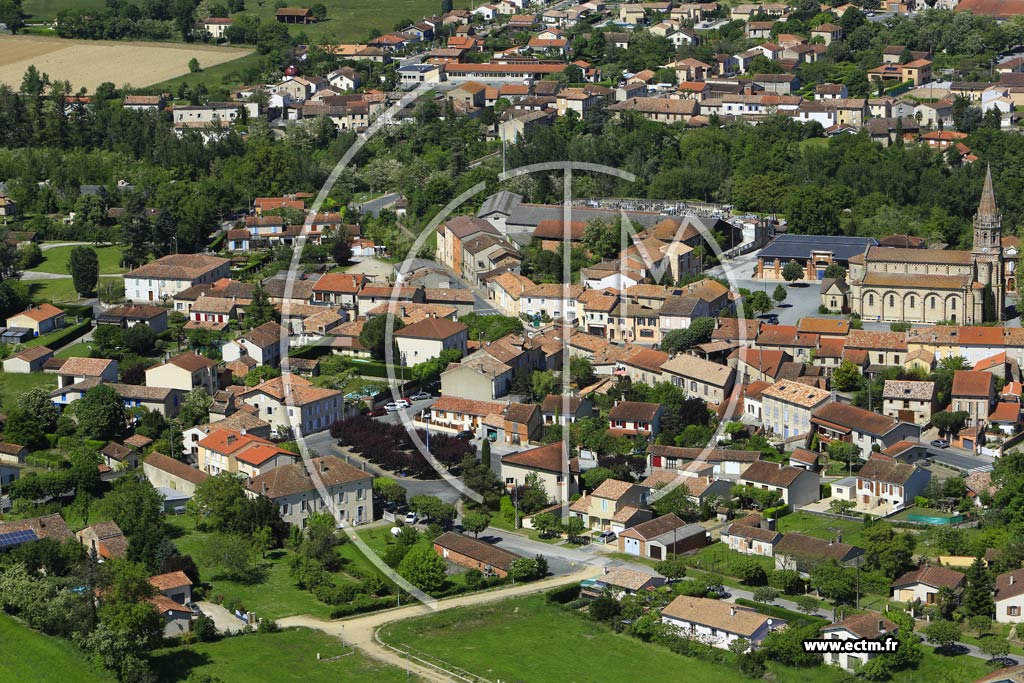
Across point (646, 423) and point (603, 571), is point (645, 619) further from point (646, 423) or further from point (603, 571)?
point (646, 423)

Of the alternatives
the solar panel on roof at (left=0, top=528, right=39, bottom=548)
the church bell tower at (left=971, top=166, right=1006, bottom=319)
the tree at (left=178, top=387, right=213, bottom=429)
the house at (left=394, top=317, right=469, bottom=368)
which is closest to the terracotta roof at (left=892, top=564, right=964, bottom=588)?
the house at (left=394, top=317, right=469, bottom=368)

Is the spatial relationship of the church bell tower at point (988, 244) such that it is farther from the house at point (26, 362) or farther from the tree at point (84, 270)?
the tree at point (84, 270)

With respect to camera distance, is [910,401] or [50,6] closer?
[910,401]

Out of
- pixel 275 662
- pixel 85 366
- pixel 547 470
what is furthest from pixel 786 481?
pixel 85 366

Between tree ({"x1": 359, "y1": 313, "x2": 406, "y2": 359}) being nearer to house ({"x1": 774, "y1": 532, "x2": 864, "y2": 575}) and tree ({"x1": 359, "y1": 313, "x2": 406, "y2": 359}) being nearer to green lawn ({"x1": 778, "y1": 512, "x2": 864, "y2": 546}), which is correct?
green lawn ({"x1": 778, "y1": 512, "x2": 864, "y2": 546})

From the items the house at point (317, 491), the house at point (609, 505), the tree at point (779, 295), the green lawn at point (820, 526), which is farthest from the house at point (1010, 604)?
the tree at point (779, 295)

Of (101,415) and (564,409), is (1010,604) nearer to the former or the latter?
(564,409)
